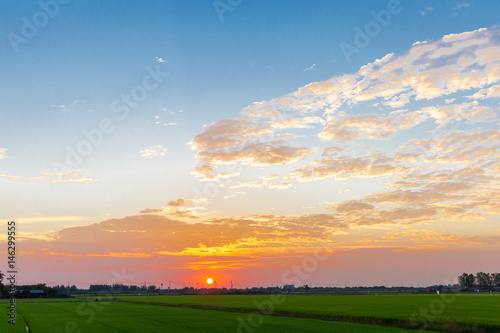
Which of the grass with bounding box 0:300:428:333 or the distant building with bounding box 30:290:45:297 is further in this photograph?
the distant building with bounding box 30:290:45:297

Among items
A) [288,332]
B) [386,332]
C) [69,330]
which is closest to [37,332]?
[69,330]

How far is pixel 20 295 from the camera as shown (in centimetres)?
18500

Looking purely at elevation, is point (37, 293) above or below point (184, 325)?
below

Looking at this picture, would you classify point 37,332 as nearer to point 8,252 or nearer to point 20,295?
point 8,252

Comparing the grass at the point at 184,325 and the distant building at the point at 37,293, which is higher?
the grass at the point at 184,325

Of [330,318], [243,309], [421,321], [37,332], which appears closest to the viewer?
[37,332]

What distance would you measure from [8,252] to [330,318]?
122 feet

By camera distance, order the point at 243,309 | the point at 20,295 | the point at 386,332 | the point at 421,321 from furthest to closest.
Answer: the point at 20,295 → the point at 243,309 → the point at 421,321 → the point at 386,332

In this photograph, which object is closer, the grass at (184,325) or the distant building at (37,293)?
the grass at (184,325)

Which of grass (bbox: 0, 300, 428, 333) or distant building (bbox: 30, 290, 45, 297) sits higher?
grass (bbox: 0, 300, 428, 333)

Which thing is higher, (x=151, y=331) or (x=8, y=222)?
(x=8, y=222)

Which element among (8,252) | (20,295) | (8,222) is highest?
(8,222)

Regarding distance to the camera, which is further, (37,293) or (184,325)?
(37,293)

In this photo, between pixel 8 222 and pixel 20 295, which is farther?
pixel 20 295
